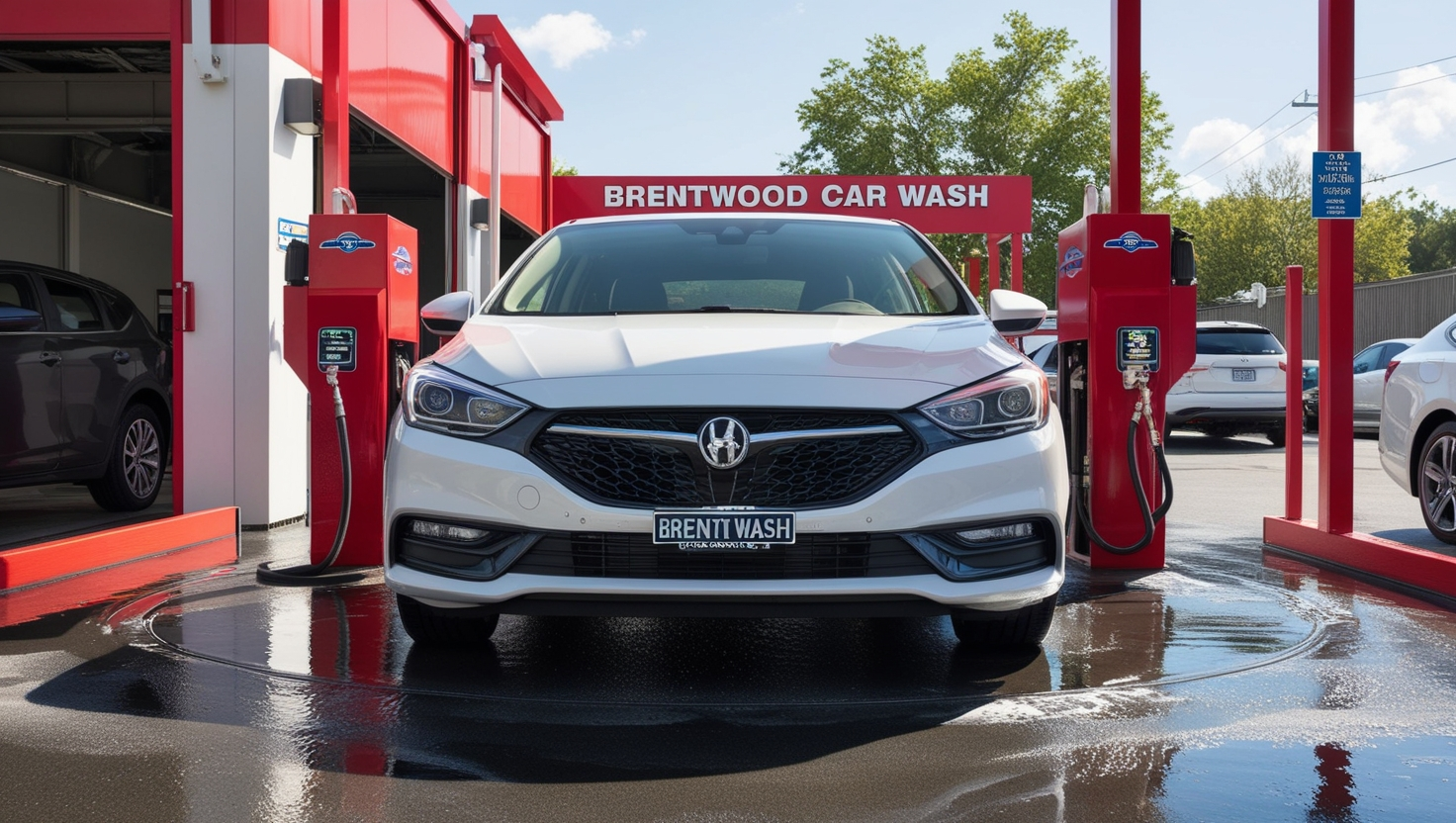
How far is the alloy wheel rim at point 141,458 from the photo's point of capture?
9227mm

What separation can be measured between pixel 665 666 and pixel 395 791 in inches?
55.0

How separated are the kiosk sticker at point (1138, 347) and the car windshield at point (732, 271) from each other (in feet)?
4.40

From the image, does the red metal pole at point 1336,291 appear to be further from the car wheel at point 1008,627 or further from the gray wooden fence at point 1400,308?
the gray wooden fence at point 1400,308

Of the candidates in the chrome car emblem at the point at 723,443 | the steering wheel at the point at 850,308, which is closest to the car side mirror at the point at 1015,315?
the steering wheel at the point at 850,308

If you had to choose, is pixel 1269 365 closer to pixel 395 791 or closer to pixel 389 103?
pixel 389 103

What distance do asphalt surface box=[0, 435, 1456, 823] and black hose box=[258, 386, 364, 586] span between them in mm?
407

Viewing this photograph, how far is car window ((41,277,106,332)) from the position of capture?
28.4 ft

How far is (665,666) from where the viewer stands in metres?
4.39

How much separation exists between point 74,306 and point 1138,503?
672 centimetres

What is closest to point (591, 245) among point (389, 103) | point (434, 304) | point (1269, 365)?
point (434, 304)

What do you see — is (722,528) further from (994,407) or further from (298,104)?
(298,104)

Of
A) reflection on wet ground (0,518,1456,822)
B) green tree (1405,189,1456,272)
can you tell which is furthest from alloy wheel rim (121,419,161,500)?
green tree (1405,189,1456,272)

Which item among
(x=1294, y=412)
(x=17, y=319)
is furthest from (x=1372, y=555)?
(x=17, y=319)

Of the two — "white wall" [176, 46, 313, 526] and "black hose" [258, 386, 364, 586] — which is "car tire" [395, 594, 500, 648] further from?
"white wall" [176, 46, 313, 526]
